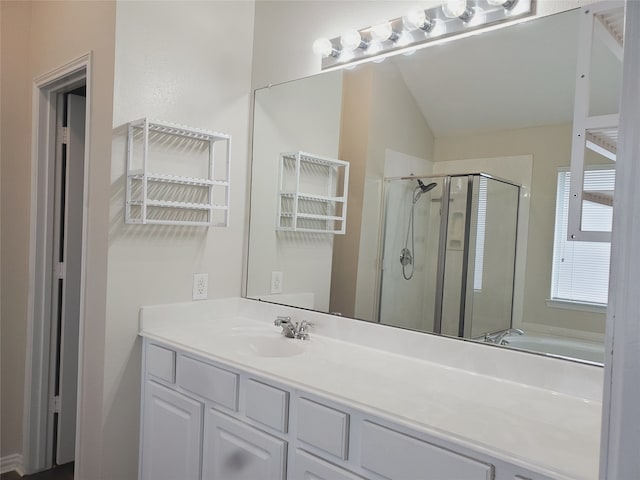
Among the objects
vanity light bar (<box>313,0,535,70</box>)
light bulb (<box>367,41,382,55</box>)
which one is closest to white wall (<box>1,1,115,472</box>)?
vanity light bar (<box>313,0,535,70</box>)

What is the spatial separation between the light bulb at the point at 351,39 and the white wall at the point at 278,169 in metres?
0.13

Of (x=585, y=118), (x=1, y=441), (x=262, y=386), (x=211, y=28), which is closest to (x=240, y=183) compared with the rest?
(x=211, y=28)

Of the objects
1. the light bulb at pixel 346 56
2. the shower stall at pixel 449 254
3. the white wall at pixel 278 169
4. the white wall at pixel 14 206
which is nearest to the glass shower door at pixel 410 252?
the shower stall at pixel 449 254

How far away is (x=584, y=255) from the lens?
141cm

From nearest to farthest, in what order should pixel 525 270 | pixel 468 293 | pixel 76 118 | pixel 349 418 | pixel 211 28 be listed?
pixel 349 418 < pixel 525 270 < pixel 468 293 < pixel 211 28 < pixel 76 118

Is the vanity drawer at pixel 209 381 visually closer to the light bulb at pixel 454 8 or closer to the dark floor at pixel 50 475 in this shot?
the dark floor at pixel 50 475

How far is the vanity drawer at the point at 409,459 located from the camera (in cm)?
107

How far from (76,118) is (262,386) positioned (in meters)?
1.89

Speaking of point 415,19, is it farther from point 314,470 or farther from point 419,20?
point 314,470

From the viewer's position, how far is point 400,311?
182cm

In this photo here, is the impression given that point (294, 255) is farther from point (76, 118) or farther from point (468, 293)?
point (76, 118)

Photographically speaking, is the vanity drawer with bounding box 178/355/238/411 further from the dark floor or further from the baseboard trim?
the baseboard trim

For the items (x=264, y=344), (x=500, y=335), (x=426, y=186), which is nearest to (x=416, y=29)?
(x=426, y=186)

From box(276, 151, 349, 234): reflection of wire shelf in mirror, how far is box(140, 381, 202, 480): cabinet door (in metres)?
0.91
